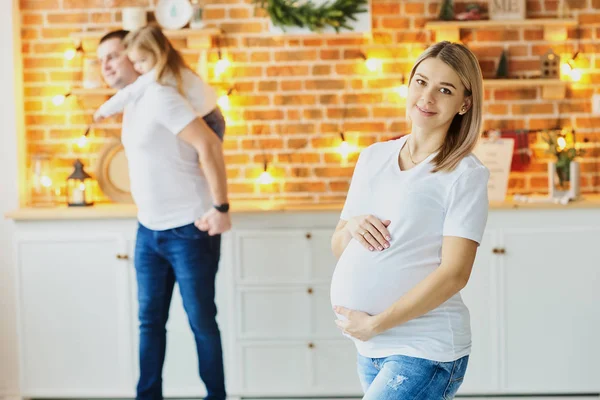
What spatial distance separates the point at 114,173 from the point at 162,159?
3.22 feet

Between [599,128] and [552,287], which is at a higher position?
[599,128]

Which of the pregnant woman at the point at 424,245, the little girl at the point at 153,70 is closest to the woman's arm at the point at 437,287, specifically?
the pregnant woman at the point at 424,245

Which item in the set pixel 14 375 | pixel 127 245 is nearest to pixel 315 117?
pixel 127 245

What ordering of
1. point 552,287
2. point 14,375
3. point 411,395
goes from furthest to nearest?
point 14,375
point 552,287
point 411,395

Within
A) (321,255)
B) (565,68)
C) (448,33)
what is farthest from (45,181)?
(565,68)

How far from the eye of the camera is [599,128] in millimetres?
3838

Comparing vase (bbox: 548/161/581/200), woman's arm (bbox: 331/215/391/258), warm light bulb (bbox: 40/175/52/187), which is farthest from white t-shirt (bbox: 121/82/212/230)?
vase (bbox: 548/161/581/200)

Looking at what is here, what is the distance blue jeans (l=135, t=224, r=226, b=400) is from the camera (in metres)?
3.02

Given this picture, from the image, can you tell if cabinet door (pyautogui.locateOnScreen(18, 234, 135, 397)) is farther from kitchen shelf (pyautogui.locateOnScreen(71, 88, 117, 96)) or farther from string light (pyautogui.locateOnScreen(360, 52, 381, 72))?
string light (pyautogui.locateOnScreen(360, 52, 381, 72))

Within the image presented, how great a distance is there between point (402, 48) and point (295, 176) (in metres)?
0.78

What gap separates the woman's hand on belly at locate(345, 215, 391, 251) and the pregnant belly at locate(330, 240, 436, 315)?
0.06ft

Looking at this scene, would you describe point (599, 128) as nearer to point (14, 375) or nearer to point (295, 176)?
point (295, 176)

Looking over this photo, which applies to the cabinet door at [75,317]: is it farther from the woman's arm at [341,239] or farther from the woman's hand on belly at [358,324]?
the woman's hand on belly at [358,324]

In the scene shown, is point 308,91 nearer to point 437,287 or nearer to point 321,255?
point 321,255
